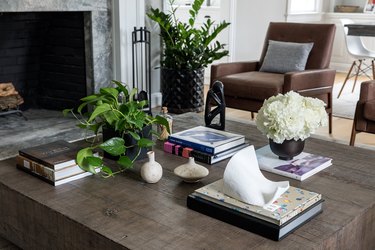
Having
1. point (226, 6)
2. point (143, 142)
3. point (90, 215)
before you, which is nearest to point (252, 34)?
point (226, 6)

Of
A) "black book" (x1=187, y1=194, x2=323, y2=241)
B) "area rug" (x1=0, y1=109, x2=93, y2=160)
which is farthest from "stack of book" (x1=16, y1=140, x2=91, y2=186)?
"area rug" (x1=0, y1=109, x2=93, y2=160)

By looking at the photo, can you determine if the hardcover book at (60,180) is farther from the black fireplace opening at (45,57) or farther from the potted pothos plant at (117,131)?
the black fireplace opening at (45,57)

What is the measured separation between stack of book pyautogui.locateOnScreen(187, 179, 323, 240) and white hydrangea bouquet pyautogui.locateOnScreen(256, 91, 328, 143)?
27 centimetres

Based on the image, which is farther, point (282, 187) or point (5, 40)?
point (5, 40)

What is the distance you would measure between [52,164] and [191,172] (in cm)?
48

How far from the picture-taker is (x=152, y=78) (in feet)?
14.7

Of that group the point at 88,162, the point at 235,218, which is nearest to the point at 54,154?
the point at 88,162

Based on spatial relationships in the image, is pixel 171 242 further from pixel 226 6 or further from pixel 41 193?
pixel 226 6

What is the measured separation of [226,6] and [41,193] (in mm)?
4539

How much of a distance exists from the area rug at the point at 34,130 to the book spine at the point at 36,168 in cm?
136

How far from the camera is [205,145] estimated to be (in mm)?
1866

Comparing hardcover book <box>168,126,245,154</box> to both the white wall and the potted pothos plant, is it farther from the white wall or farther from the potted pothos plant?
the white wall

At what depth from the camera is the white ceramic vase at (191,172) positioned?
1.63 metres

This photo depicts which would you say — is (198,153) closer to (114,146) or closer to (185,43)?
(114,146)
